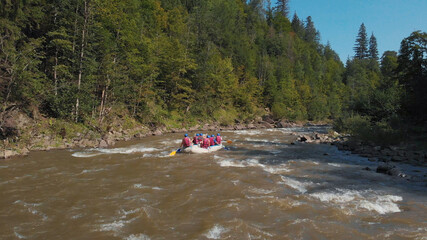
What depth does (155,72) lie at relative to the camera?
2780cm

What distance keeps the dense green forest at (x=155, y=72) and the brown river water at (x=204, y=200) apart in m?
6.58

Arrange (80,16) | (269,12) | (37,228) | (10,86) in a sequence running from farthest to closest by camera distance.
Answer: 1. (269,12)
2. (80,16)
3. (10,86)
4. (37,228)

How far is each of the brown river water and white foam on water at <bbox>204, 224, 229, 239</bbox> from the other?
2 centimetres

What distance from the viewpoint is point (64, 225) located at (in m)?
5.46

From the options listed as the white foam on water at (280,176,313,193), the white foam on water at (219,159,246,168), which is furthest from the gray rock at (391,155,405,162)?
the white foam on water at (219,159,246,168)

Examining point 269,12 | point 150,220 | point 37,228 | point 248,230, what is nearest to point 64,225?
point 37,228

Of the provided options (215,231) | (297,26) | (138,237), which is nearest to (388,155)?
(215,231)

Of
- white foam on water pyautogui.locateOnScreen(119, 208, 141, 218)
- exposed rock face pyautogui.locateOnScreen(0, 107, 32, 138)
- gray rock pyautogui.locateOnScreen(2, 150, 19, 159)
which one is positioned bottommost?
white foam on water pyautogui.locateOnScreen(119, 208, 141, 218)

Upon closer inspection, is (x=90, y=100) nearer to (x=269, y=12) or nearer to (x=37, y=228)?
(x=37, y=228)

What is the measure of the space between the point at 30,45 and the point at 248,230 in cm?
1717

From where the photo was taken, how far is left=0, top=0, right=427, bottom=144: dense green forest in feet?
52.0

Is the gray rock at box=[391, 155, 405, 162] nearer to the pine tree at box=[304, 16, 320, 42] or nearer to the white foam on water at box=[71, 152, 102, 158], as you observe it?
the white foam on water at box=[71, 152, 102, 158]

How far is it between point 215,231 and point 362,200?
4.71 meters

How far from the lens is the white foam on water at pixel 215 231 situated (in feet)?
16.6
